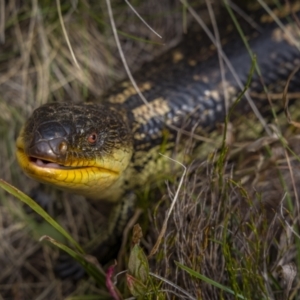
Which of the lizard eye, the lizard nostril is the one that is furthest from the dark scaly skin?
the lizard nostril

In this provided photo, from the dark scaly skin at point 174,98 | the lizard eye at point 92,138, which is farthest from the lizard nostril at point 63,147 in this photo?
the dark scaly skin at point 174,98

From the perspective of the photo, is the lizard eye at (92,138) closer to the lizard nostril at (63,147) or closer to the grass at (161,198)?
the lizard nostril at (63,147)

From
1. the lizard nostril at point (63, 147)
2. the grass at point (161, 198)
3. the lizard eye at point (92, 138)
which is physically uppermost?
the lizard nostril at point (63, 147)

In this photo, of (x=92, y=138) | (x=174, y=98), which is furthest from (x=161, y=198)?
(x=174, y=98)

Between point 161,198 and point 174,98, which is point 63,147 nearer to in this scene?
point 161,198

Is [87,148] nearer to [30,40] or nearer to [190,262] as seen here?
[190,262]

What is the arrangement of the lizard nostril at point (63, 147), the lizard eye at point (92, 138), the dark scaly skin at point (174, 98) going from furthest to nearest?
the dark scaly skin at point (174, 98) < the lizard eye at point (92, 138) < the lizard nostril at point (63, 147)
